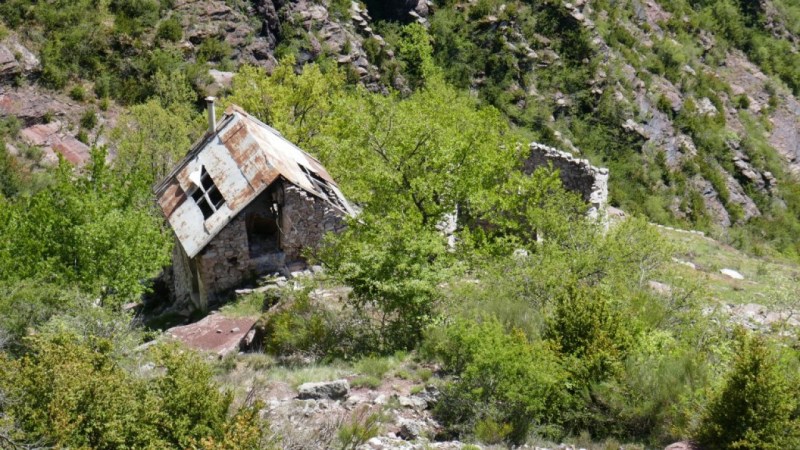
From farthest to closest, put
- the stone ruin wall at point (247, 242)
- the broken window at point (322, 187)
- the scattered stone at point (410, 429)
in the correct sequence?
the broken window at point (322, 187) → the stone ruin wall at point (247, 242) → the scattered stone at point (410, 429)

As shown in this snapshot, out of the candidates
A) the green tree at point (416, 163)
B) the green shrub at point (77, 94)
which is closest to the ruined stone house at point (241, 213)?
the green tree at point (416, 163)

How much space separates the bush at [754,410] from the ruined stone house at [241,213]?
1160 cm

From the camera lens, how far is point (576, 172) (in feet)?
85.6

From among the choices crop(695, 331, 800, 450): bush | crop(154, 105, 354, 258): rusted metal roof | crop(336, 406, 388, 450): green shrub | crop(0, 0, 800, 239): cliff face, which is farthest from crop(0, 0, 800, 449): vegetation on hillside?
crop(0, 0, 800, 239): cliff face

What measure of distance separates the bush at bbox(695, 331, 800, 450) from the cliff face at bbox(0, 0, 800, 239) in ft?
98.2

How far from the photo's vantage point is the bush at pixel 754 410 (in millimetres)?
9859

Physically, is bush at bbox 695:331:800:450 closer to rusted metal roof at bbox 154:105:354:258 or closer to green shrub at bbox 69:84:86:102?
rusted metal roof at bbox 154:105:354:258

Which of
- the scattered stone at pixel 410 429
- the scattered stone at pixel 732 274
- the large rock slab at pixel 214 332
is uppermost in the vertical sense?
the scattered stone at pixel 410 429

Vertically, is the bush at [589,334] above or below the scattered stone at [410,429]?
above

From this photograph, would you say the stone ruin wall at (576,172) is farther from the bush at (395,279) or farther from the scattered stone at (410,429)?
the scattered stone at (410,429)

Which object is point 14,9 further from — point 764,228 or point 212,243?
point 764,228

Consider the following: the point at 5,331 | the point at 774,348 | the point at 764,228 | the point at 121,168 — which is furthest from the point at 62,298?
the point at 764,228

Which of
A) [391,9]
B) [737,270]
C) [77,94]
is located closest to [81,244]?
[737,270]

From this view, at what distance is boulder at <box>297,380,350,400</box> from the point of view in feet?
38.9
